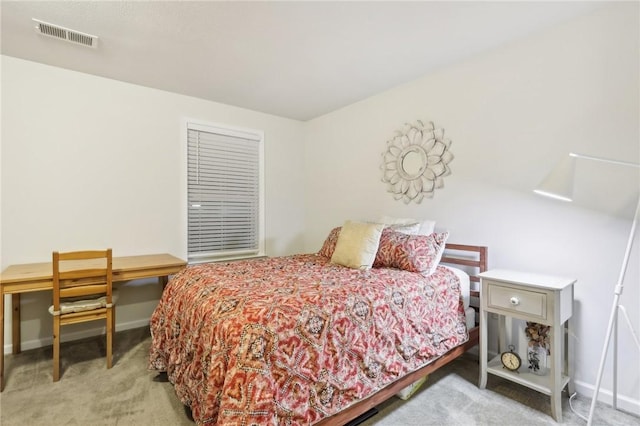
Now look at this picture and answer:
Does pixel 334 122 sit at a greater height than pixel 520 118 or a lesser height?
greater

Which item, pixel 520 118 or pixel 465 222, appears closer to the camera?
pixel 520 118

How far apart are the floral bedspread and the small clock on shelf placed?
292 mm

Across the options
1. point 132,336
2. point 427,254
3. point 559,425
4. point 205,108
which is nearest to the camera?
point 559,425

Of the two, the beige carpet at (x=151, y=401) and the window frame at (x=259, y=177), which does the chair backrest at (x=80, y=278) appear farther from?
the window frame at (x=259, y=177)

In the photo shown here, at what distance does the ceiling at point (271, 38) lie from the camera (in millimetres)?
2004

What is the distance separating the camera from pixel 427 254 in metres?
2.34

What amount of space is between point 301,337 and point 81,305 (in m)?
1.93

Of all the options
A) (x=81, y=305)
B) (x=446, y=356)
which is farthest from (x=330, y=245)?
(x=81, y=305)

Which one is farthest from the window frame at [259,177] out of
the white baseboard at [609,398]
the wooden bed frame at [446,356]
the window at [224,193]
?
the white baseboard at [609,398]

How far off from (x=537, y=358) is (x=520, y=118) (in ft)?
5.68

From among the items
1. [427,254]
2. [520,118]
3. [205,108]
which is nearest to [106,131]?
[205,108]

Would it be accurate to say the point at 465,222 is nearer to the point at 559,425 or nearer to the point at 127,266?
the point at 559,425

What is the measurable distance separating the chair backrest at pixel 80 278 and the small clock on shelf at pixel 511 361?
2904 mm

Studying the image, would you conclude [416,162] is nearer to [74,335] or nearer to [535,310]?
[535,310]
